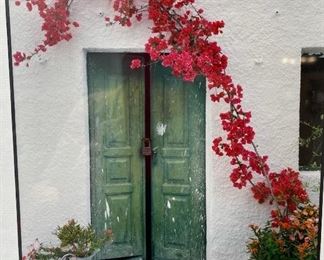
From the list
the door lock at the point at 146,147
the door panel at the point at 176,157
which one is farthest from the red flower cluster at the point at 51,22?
the door lock at the point at 146,147

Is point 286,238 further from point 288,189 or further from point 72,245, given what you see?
point 72,245

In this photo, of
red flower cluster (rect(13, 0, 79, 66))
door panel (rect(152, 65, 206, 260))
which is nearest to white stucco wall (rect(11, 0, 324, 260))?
red flower cluster (rect(13, 0, 79, 66))

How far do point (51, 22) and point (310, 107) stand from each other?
1.02 metres

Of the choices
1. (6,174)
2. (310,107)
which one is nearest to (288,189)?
(310,107)

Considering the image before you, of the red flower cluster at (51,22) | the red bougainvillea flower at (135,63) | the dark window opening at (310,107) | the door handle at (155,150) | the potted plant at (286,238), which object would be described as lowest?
the potted plant at (286,238)

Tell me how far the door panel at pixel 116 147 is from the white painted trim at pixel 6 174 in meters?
0.45

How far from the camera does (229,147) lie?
195 cm

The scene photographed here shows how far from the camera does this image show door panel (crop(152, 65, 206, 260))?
1871 mm

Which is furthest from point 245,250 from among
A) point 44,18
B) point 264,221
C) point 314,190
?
point 44,18

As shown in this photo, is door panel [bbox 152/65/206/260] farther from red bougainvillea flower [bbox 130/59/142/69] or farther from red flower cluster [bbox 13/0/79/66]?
red flower cluster [bbox 13/0/79/66]

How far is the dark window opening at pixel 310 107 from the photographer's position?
166 cm

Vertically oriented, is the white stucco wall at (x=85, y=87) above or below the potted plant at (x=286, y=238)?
above

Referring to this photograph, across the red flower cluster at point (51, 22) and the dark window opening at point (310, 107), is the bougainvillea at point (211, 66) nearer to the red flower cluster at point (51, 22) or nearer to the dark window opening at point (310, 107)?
the red flower cluster at point (51, 22)

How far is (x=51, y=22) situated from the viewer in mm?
1613
